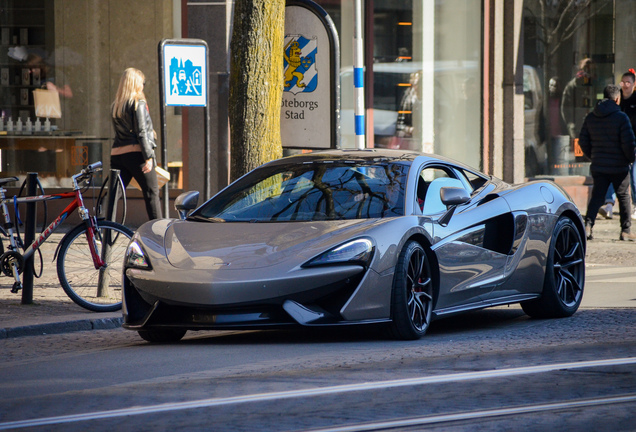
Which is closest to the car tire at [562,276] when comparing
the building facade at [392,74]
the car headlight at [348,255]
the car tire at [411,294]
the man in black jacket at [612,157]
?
the car tire at [411,294]

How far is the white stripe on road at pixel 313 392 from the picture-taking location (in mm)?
4562

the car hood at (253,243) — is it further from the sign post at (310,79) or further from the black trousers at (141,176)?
the sign post at (310,79)

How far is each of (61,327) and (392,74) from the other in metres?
10.2

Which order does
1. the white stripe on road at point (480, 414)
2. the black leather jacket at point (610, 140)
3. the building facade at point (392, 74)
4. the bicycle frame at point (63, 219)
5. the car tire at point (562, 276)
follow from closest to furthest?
the white stripe on road at point (480, 414), the car tire at point (562, 276), the bicycle frame at point (63, 219), the black leather jacket at point (610, 140), the building facade at point (392, 74)

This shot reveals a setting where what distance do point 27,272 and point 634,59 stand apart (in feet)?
43.3

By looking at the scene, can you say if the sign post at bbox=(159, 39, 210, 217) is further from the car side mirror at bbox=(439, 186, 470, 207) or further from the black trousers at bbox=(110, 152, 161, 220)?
the car side mirror at bbox=(439, 186, 470, 207)

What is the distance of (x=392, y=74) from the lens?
55.1 ft

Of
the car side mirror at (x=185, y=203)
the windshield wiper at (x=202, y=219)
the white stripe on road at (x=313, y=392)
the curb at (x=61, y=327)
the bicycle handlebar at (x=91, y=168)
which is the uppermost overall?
the bicycle handlebar at (x=91, y=168)

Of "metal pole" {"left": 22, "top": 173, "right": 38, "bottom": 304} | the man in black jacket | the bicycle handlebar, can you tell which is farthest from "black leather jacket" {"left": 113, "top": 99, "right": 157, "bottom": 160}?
the man in black jacket

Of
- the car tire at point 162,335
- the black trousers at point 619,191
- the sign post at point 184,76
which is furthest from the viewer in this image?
the black trousers at point 619,191

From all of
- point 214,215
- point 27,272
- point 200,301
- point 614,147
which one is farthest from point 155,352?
point 614,147

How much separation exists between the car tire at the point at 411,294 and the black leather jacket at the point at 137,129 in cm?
473

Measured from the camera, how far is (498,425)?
4391mm

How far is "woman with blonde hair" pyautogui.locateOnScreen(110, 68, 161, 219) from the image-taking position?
35.0 feet
